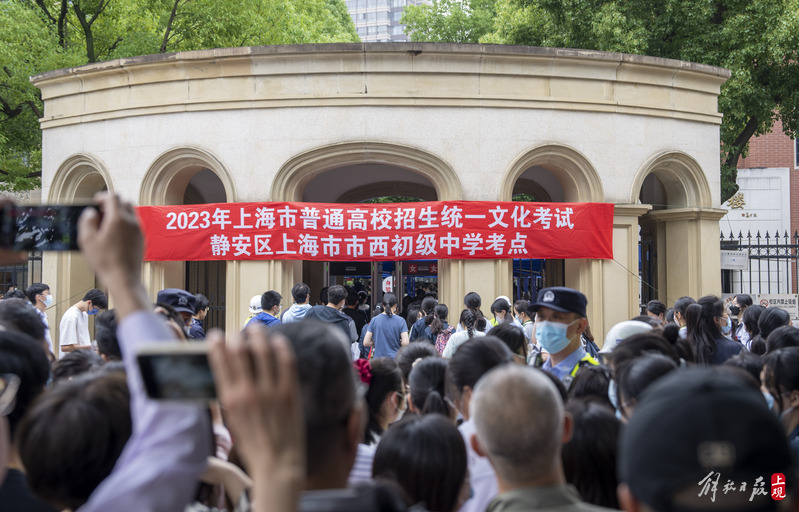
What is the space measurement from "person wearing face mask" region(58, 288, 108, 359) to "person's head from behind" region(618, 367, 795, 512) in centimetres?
782

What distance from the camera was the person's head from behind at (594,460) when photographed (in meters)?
2.76

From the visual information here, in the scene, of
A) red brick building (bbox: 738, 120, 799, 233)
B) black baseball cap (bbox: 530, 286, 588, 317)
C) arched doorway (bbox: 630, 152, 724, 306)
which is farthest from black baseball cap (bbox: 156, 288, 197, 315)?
red brick building (bbox: 738, 120, 799, 233)

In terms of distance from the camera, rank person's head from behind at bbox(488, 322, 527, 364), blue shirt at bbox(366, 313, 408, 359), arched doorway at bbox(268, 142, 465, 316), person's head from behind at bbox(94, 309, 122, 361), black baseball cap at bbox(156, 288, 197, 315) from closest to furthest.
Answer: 1. person's head from behind at bbox(94, 309, 122, 361)
2. person's head from behind at bbox(488, 322, 527, 364)
3. black baseball cap at bbox(156, 288, 197, 315)
4. blue shirt at bbox(366, 313, 408, 359)
5. arched doorway at bbox(268, 142, 465, 316)

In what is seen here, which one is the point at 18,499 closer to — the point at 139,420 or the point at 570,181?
the point at 139,420

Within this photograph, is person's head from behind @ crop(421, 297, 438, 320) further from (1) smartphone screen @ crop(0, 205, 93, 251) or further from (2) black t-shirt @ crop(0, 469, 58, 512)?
(1) smartphone screen @ crop(0, 205, 93, 251)

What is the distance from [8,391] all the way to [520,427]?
191 centimetres

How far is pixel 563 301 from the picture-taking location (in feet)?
17.2

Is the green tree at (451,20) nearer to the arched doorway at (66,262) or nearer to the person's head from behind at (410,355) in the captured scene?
the arched doorway at (66,262)

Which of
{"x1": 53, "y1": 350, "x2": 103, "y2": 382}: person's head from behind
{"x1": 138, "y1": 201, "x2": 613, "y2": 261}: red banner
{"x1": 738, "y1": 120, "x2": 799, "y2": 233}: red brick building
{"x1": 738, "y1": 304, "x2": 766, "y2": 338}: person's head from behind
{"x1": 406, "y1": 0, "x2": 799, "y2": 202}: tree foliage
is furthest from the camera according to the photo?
{"x1": 738, "y1": 120, "x2": 799, "y2": 233}: red brick building

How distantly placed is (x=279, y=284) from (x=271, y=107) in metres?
3.11

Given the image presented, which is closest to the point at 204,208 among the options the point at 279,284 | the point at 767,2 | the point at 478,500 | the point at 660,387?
the point at 279,284

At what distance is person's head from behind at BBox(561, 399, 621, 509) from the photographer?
9.05ft

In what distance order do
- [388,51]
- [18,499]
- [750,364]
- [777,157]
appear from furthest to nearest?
[777,157], [388,51], [750,364], [18,499]

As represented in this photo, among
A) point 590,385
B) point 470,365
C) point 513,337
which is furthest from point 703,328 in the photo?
A: point 470,365
